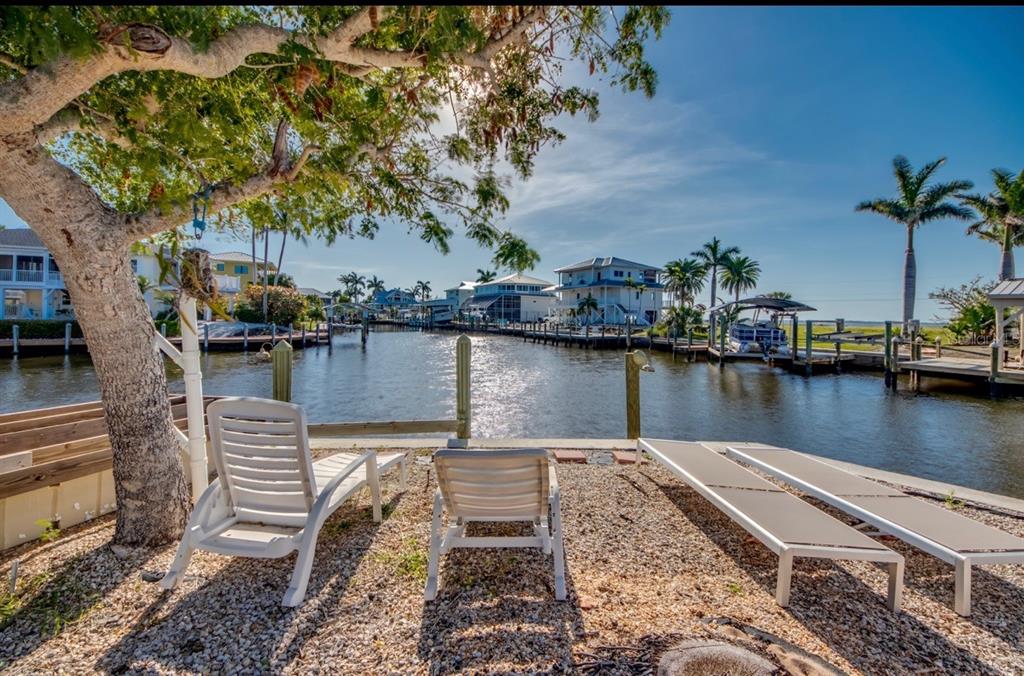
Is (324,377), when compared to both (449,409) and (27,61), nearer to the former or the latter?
(449,409)

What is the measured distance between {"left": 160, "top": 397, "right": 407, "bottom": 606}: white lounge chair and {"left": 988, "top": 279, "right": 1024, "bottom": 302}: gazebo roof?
1860 cm

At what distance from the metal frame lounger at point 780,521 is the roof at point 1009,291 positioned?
49.4 feet

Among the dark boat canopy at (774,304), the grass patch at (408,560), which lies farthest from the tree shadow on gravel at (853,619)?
the dark boat canopy at (774,304)

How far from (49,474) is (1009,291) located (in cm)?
2065

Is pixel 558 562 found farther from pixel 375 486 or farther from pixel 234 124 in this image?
pixel 234 124

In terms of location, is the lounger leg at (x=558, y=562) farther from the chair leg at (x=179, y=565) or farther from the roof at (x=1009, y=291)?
the roof at (x=1009, y=291)

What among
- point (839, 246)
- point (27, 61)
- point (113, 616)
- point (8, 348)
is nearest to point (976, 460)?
point (113, 616)

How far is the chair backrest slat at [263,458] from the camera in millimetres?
2754

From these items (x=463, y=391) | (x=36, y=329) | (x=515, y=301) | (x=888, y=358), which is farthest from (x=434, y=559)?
(x=515, y=301)

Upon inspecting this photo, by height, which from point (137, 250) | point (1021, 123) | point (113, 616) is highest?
point (1021, 123)

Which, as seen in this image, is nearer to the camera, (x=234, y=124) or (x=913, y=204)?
(x=234, y=124)

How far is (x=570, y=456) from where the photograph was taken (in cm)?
555

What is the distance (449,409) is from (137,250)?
1148cm

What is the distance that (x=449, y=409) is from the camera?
14.6 metres
